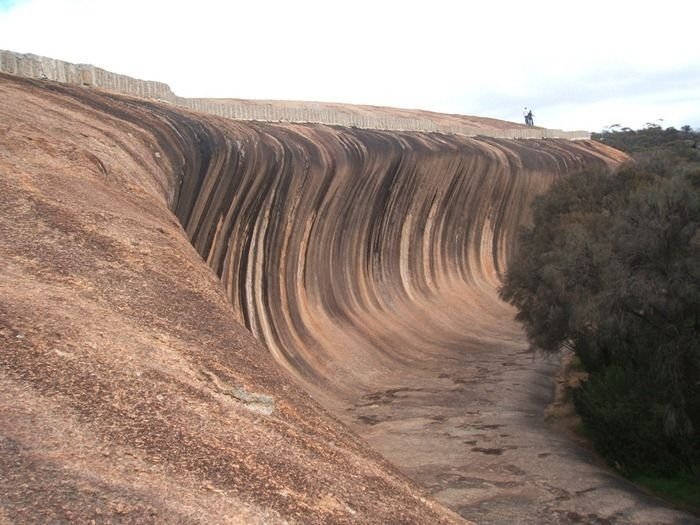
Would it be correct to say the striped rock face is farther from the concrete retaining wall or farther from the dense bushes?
the dense bushes

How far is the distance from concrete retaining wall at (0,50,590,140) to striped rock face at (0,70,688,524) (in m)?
0.86

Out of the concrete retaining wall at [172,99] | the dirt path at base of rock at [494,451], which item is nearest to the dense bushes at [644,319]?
the dirt path at base of rock at [494,451]

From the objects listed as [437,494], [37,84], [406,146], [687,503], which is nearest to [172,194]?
[37,84]

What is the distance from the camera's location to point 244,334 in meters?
8.50

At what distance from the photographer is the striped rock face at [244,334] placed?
530cm

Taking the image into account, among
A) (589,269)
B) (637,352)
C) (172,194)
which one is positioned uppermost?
(172,194)

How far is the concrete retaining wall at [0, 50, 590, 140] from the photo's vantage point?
15.6 metres

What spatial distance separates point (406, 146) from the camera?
33.1 meters

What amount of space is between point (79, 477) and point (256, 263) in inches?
716

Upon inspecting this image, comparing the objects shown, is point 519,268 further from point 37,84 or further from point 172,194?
point 37,84

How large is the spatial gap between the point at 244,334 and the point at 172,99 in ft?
53.6

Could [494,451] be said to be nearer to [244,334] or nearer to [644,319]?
[644,319]

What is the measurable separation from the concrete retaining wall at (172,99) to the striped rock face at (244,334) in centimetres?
86

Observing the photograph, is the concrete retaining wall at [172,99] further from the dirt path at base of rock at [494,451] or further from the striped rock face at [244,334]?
the dirt path at base of rock at [494,451]
